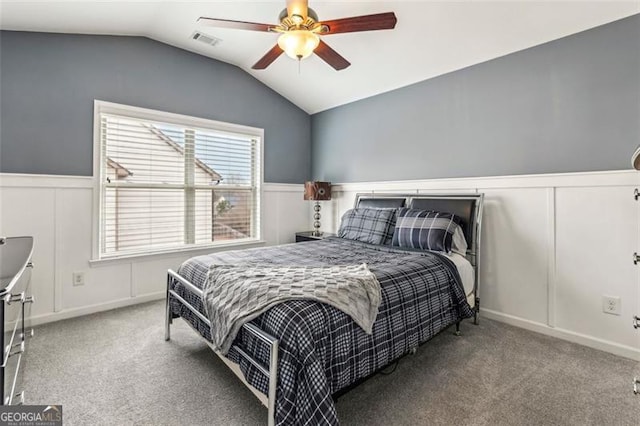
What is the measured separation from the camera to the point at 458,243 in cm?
281

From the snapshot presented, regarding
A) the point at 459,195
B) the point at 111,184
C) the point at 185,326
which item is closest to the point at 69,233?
the point at 111,184

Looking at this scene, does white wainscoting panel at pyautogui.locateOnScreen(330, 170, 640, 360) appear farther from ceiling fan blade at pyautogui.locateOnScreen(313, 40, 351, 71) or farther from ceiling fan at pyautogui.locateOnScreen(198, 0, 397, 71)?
ceiling fan at pyautogui.locateOnScreen(198, 0, 397, 71)

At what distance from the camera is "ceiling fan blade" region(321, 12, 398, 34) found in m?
2.02

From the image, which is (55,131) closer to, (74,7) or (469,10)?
(74,7)

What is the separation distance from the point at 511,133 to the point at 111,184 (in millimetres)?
3956

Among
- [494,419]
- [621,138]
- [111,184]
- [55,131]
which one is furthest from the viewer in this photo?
[111,184]

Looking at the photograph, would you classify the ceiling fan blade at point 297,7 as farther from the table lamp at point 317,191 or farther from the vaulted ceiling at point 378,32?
the table lamp at point 317,191

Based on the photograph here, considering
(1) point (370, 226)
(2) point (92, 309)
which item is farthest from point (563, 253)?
(2) point (92, 309)

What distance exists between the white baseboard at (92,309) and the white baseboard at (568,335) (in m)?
3.19

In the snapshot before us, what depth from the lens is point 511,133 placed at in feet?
9.41

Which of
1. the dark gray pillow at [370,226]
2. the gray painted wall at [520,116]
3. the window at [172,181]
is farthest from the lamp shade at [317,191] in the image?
the dark gray pillow at [370,226]

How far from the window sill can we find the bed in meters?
1.19

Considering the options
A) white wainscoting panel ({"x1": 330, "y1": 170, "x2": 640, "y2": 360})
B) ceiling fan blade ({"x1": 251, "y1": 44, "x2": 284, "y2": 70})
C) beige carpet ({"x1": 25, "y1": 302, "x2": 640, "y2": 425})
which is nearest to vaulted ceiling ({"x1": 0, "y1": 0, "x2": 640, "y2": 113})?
ceiling fan blade ({"x1": 251, "y1": 44, "x2": 284, "y2": 70})

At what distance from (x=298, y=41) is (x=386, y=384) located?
2.27m
